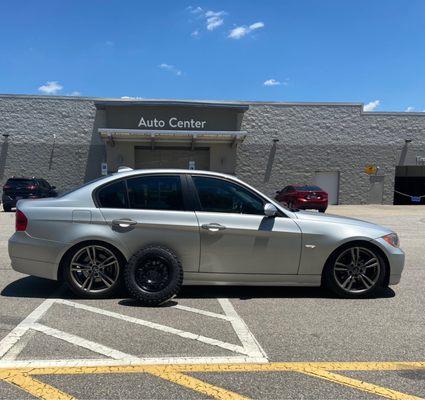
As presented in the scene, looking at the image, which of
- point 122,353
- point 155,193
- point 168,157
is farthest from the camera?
point 168,157

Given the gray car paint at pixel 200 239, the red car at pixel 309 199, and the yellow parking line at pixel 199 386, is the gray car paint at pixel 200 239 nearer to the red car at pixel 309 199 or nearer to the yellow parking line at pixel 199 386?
the yellow parking line at pixel 199 386

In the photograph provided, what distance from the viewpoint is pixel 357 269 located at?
548 cm

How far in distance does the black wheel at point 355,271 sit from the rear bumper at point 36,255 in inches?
132

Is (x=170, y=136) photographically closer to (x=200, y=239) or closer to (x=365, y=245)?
(x=200, y=239)

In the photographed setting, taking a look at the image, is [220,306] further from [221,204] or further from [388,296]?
[388,296]

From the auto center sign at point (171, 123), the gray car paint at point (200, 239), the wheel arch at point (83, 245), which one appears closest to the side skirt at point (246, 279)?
the gray car paint at point (200, 239)

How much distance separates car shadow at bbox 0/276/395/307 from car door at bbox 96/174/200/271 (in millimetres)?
598

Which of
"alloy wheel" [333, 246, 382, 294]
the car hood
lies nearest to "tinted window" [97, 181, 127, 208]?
the car hood

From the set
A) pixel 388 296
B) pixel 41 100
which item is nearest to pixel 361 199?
pixel 41 100

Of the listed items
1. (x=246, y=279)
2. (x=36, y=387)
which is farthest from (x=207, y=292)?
(x=36, y=387)

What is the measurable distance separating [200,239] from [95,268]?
4.40ft

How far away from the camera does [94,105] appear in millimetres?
26078

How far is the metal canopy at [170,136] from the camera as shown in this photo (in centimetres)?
2461

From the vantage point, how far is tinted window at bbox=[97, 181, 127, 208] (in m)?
5.38
